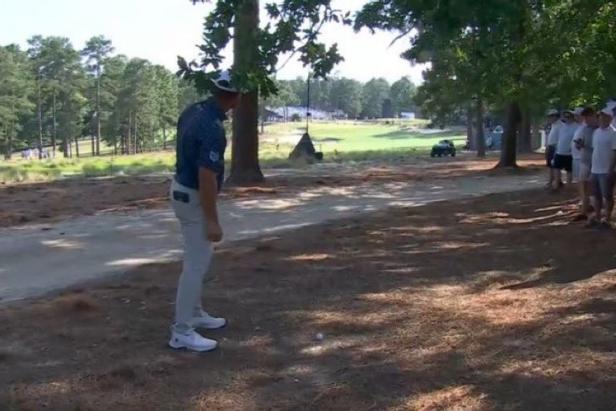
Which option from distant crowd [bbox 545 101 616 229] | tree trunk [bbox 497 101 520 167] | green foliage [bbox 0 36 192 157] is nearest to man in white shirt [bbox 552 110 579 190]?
distant crowd [bbox 545 101 616 229]

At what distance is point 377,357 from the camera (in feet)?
16.9

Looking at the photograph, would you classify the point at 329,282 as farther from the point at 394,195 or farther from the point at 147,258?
the point at 394,195

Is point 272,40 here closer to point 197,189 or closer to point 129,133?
point 197,189

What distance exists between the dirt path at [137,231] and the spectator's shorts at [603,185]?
417 cm

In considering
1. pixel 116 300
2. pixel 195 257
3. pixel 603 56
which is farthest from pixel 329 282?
pixel 603 56

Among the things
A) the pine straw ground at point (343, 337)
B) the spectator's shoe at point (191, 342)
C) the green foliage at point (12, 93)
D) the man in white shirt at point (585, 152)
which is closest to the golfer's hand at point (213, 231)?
the spectator's shoe at point (191, 342)

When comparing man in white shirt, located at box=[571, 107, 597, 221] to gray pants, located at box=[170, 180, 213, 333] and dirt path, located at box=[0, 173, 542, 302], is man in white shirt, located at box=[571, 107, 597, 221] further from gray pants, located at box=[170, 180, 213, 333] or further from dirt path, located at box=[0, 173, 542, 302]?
gray pants, located at box=[170, 180, 213, 333]

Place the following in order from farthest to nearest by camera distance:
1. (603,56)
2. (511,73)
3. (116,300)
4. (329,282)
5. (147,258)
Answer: (511,73), (603,56), (147,258), (329,282), (116,300)

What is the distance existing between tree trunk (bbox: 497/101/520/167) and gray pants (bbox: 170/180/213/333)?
21650 mm

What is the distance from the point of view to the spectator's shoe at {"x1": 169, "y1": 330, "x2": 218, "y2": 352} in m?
5.17

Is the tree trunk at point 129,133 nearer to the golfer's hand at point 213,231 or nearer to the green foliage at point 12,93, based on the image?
the green foliage at point 12,93

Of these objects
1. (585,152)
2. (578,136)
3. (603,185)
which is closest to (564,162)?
(578,136)

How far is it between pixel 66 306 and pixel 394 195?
1123 centimetres

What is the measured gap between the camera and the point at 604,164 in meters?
9.79
